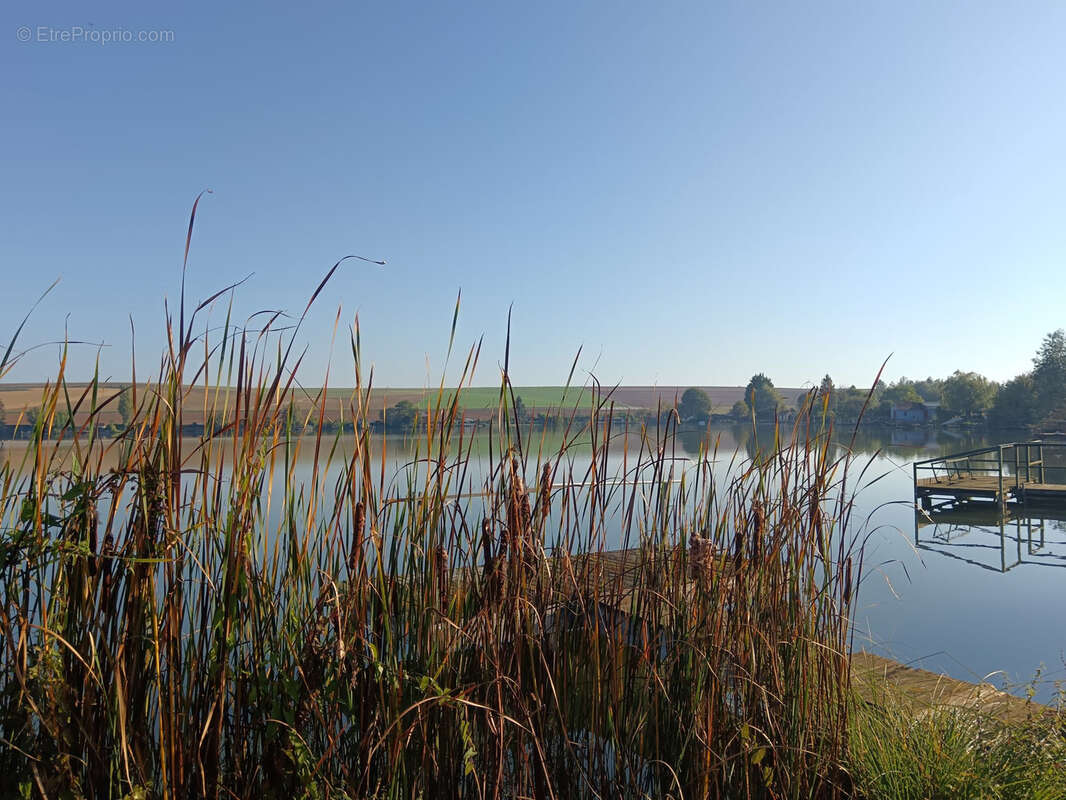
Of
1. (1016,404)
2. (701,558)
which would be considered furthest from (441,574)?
(1016,404)

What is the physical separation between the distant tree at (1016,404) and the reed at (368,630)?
52.0 metres

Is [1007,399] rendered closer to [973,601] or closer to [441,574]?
[973,601]

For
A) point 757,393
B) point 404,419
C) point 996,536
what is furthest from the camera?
point 757,393

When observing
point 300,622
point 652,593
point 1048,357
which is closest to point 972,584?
point 652,593

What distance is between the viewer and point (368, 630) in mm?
1434

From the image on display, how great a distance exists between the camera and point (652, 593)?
1.74m

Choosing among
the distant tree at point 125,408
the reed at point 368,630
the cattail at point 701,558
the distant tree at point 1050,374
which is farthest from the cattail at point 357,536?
the distant tree at point 1050,374

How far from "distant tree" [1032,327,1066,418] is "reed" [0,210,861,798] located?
2036 inches

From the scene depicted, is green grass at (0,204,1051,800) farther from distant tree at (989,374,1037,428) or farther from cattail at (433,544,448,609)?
distant tree at (989,374,1037,428)

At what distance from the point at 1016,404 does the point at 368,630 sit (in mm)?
55169

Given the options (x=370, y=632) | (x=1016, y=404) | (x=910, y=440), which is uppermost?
(x=1016, y=404)

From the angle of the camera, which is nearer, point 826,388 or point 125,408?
point 125,408

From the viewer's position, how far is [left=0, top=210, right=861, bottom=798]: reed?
3.95ft

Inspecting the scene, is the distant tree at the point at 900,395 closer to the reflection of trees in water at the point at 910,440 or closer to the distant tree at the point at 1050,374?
the reflection of trees in water at the point at 910,440
